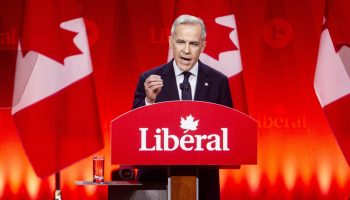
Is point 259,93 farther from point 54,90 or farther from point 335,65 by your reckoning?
point 54,90

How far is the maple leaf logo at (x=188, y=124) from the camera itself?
6.06 ft

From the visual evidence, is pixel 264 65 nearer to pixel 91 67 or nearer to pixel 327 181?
pixel 327 181

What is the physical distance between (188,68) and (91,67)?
147cm

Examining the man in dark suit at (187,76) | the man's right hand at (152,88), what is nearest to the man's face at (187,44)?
the man in dark suit at (187,76)

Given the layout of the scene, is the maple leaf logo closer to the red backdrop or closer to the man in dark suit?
the man in dark suit

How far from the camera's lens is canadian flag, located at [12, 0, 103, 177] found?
4.67m

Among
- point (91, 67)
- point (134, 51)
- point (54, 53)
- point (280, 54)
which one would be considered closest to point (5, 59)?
point (54, 53)

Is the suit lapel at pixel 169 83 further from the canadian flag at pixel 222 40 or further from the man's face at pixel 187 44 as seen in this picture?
the canadian flag at pixel 222 40

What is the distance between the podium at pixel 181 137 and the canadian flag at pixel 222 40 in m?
2.81

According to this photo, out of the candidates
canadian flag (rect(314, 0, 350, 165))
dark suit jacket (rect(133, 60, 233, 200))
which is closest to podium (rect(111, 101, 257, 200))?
dark suit jacket (rect(133, 60, 233, 200))

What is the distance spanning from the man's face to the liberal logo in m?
1.41

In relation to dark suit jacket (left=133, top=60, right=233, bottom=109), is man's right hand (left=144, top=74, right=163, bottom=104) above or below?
below

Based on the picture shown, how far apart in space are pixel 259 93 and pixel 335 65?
25.1 inches

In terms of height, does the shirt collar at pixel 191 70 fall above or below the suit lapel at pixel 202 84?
above
